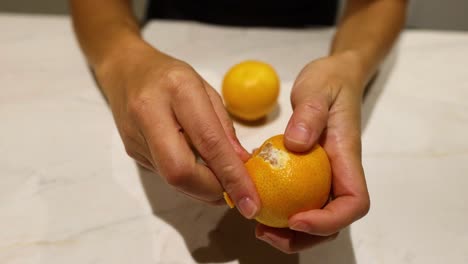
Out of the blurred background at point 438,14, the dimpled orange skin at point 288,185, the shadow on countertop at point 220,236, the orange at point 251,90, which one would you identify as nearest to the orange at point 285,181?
the dimpled orange skin at point 288,185

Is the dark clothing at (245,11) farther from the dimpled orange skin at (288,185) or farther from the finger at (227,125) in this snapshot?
the dimpled orange skin at (288,185)

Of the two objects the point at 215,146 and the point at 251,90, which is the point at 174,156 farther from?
the point at 251,90

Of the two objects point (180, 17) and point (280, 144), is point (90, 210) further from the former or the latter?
point (180, 17)

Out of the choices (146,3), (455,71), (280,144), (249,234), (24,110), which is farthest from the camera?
(146,3)

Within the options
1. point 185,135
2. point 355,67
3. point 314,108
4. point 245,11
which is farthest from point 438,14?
point 185,135

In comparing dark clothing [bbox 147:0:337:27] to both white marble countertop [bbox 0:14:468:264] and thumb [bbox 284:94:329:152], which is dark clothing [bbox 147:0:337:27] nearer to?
white marble countertop [bbox 0:14:468:264]

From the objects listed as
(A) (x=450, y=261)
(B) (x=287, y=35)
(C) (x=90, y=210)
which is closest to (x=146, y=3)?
(B) (x=287, y=35)

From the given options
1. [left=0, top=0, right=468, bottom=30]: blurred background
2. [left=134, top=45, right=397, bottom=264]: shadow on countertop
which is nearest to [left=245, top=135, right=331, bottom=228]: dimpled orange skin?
[left=134, top=45, right=397, bottom=264]: shadow on countertop
